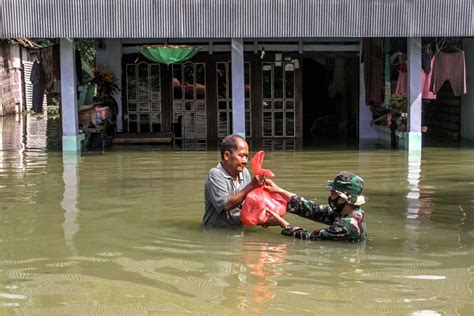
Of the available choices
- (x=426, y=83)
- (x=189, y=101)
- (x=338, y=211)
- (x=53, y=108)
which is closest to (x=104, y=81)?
(x=189, y=101)

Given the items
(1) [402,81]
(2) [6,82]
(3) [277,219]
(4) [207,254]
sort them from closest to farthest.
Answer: (4) [207,254] < (3) [277,219] < (1) [402,81] < (2) [6,82]

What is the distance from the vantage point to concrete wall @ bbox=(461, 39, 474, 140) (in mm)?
18594

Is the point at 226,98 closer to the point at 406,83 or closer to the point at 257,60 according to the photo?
the point at 257,60

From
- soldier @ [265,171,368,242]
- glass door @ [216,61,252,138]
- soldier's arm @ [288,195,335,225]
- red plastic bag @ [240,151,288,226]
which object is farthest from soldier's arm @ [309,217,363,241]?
glass door @ [216,61,252,138]

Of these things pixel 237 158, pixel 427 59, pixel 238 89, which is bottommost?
pixel 237 158

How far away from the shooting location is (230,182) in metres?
6.65

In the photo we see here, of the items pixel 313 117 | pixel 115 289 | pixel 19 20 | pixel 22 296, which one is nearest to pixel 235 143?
pixel 115 289

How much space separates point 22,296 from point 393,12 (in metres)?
12.3

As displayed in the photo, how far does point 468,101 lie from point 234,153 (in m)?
14.0

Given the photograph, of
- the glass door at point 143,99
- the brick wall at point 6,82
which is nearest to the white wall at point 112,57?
the glass door at point 143,99

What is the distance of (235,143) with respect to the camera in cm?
643

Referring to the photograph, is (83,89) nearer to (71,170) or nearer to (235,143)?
(71,170)

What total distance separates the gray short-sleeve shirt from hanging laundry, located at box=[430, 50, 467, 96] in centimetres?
1084

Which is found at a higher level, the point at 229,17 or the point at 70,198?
the point at 229,17
